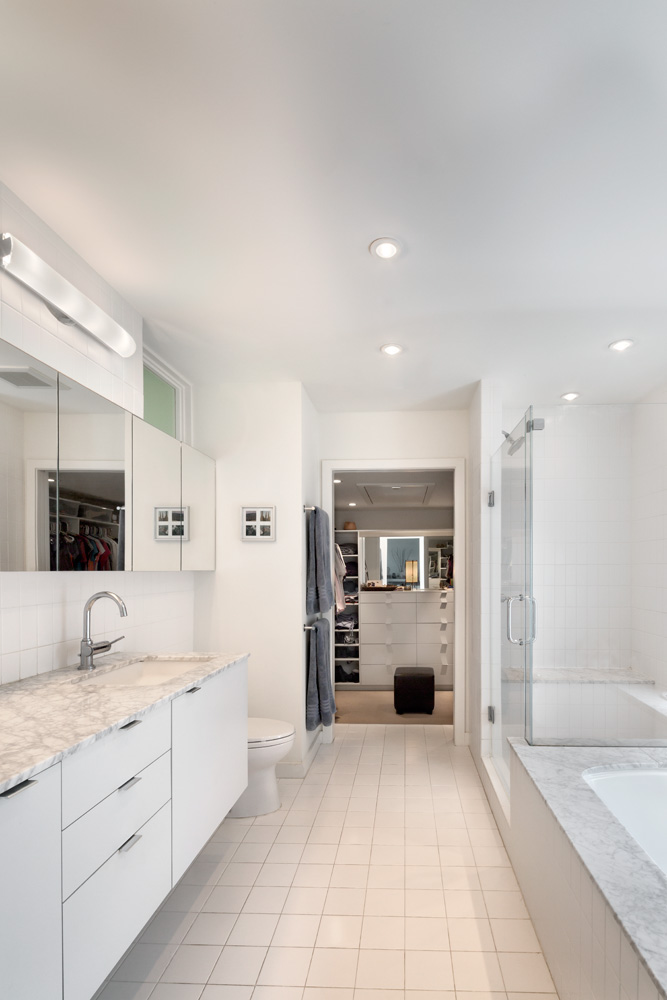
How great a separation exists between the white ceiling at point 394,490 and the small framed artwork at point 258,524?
1.65m

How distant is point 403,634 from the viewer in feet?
21.6

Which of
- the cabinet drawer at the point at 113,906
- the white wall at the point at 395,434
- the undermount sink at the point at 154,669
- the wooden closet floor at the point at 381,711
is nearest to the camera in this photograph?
the cabinet drawer at the point at 113,906

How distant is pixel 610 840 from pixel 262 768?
1962 millimetres

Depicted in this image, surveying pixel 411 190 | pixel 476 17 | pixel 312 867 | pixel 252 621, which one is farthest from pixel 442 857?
pixel 476 17

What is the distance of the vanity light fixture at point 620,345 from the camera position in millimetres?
3346

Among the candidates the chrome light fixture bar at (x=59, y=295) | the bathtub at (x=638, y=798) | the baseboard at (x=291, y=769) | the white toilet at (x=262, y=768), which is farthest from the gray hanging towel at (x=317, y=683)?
the chrome light fixture bar at (x=59, y=295)

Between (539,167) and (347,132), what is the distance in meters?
0.57

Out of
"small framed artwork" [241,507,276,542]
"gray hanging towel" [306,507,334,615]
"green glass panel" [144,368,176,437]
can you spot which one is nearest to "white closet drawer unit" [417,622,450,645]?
"gray hanging towel" [306,507,334,615]

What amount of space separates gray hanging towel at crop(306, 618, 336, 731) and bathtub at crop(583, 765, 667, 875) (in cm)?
196

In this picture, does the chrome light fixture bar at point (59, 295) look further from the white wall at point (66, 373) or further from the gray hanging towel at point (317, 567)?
the gray hanging towel at point (317, 567)

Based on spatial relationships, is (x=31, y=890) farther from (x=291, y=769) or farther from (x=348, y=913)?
(x=291, y=769)

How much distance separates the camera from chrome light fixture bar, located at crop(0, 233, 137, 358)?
1.89 metres

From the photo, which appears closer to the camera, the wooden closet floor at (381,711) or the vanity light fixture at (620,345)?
the vanity light fixture at (620,345)

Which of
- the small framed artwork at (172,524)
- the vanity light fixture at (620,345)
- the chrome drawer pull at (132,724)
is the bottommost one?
the chrome drawer pull at (132,724)
